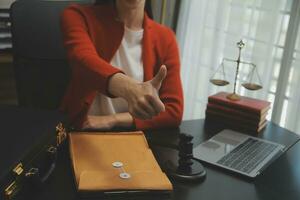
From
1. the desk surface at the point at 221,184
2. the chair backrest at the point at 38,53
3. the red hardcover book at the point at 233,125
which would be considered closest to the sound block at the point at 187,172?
the desk surface at the point at 221,184

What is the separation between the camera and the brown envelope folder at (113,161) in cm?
85

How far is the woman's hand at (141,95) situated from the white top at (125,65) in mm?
439

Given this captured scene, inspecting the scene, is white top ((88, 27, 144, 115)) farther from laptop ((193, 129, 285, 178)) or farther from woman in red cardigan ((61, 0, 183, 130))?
laptop ((193, 129, 285, 178))

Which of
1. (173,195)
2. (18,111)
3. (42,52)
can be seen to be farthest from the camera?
(42,52)

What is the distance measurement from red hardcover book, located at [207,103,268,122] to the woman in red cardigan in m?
0.13

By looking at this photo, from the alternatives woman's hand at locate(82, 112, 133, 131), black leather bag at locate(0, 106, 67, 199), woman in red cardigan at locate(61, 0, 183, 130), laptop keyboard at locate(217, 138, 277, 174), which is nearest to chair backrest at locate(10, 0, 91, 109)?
woman in red cardigan at locate(61, 0, 183, 130)

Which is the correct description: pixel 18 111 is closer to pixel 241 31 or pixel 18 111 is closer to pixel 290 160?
pixel 290 160

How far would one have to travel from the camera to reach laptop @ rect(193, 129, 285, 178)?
1090mm

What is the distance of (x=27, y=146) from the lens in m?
0.84

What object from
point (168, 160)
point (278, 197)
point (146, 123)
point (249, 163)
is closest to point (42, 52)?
point (146, 123)

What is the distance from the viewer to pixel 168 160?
1057mm

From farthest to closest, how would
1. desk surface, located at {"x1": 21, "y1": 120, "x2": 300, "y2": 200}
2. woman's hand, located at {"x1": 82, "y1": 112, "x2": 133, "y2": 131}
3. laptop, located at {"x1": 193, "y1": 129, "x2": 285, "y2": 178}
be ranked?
woman's hand, located at {"x1": 82, "y1": 112, "x2": 133, "y2": 131} < laptop, located at {"x1": 193, "y1": 129, "x2": 285, "y2": 178} < desk surface, located at {"x1": 21, "y1": 120, "x2": 300, "y2": 200}

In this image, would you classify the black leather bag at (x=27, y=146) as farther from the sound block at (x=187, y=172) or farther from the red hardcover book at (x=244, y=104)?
the red hardcover book at (x=244, y=104)

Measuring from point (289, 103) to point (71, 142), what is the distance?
1259mm
